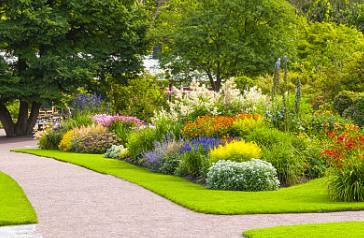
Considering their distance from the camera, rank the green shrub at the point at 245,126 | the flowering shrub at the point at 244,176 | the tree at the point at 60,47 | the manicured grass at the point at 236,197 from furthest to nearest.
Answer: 1. the tree at the point at 60,47
2. the green shrub at the point at 245,126
3. the flowering shrub at the point at 244,176
4. the manicured grass at the point at 236,197

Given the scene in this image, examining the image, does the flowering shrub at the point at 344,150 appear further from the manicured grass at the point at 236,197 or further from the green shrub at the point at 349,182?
the manicured grass at the point at 236,197

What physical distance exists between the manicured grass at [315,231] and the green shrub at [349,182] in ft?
7.31

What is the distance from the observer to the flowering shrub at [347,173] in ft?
39.5

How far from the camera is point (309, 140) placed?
1655 cm

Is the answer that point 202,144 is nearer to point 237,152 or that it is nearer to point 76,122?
point 237,152

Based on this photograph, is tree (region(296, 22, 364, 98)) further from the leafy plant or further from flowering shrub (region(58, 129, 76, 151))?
the leafy plant

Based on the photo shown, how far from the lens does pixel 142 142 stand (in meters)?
19.6

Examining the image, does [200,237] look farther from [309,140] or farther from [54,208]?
[309,140]

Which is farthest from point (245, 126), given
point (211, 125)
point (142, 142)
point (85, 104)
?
point (85, 104)

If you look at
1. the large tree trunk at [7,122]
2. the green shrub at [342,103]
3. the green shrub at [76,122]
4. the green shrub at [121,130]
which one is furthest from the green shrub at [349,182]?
the large tree trunk at [7,122]

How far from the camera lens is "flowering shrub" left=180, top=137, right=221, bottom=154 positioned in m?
16.5

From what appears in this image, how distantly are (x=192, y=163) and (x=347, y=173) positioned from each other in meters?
4.74

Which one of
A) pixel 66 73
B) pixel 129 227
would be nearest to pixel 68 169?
pixel 129 227

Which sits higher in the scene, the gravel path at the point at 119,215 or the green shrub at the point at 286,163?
the green shrub at the point at 286,163
